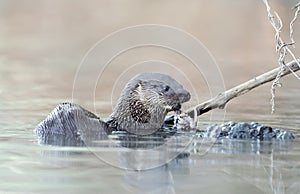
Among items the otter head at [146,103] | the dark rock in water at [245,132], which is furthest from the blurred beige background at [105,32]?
the dark rock in water at [245,132]

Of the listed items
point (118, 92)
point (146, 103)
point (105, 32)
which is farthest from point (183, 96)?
point (105, 32)

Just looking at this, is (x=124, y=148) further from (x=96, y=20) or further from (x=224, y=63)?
(x=96, y=20)

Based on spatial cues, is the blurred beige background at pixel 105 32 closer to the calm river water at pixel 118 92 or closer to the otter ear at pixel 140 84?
the calm river water at pixel 118 92

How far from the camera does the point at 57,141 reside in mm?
3932

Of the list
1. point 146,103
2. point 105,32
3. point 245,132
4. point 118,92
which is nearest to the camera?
point 245,132

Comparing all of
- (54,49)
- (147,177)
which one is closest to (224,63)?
(54,49)

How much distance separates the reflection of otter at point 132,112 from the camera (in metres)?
4.16

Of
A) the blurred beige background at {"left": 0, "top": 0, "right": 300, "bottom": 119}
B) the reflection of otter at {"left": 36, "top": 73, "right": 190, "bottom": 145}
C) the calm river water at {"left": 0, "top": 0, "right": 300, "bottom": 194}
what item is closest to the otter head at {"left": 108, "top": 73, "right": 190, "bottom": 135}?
the reflection of otter at {"left": 36, "top": 73, "right": 190, "bottom": 145}

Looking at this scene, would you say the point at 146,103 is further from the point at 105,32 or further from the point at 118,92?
the point at 105,32

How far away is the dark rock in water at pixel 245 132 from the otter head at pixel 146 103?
257mm

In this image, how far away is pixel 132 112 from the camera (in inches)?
174

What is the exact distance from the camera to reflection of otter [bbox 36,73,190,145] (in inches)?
164

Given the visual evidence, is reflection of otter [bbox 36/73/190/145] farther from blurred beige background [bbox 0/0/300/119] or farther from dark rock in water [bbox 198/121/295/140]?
blurred beige background [bbox 0/0/300/119]

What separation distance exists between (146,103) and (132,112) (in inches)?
4.0
